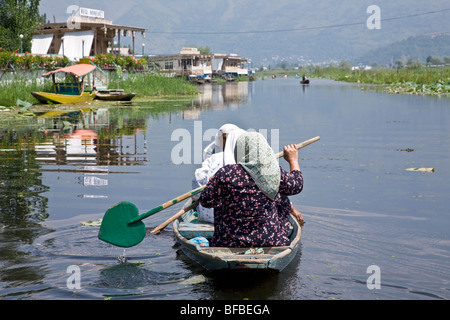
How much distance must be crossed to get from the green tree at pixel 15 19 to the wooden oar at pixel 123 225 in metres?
42.2

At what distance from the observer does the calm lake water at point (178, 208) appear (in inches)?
236

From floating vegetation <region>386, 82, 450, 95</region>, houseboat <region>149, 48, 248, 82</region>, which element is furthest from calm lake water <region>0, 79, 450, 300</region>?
houseboat <region>149, 48, 248, 82</region>

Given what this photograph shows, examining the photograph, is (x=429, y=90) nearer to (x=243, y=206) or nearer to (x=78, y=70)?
A: (x=78, y=70)

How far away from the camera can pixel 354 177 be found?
12.0m

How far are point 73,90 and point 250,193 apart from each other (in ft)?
92.3

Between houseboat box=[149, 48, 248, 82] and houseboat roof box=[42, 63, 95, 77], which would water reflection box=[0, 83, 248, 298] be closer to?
houseboat roof box=[42, 63, 95, 77]

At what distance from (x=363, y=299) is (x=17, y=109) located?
76.0 feet

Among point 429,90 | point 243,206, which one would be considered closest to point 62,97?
point 243,206

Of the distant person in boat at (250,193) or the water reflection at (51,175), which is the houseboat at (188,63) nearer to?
the water reflection at (51,175)

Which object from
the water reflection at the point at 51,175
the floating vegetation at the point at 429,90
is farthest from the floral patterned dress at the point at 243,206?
the floating vegetation at the point at 429,90

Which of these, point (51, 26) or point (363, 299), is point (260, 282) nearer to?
point (363, 299)

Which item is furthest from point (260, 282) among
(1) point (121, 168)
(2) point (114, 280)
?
(1) point (121, 168)

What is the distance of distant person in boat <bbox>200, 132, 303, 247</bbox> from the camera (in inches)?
223

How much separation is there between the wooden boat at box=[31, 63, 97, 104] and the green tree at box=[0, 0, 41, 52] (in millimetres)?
15901
